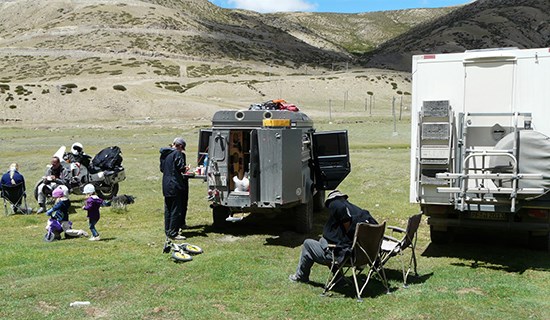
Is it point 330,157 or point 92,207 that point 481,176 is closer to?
point 330,157

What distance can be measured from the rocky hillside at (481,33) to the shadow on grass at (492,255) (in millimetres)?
118999

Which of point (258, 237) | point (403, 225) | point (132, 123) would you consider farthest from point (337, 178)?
point (132, 123)

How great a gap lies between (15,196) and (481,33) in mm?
141572

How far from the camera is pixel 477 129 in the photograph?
10.5 m

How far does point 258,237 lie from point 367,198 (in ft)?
20.5

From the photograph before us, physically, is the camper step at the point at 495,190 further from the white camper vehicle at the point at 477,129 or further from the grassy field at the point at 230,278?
the grassy field at the point at 230,278

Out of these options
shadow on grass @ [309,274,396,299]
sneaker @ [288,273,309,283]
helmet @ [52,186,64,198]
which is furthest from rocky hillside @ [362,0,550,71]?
sneaker @ [288,273,309,283]

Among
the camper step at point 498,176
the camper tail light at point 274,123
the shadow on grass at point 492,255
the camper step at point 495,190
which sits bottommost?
the shadow on grass at point 492,255

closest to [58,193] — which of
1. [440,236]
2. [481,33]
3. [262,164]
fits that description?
[262,164]

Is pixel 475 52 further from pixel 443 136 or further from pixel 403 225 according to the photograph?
pixel 403 225

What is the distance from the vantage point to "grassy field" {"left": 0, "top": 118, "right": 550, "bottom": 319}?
7.74 meters

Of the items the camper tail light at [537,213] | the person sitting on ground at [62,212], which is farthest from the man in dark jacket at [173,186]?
the camper tail light at [537,213]

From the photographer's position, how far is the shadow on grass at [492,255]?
10.1 meters

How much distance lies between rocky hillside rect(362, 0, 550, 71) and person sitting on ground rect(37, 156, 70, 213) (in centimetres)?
11616
